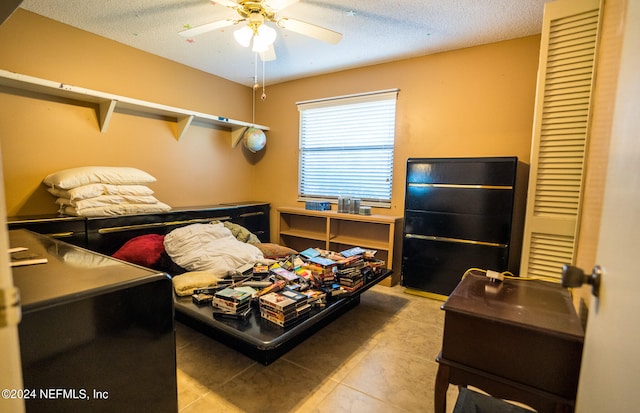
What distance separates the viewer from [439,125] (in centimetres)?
326

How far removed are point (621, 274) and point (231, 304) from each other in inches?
62.8

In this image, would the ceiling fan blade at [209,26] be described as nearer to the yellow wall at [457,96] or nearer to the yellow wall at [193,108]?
the yellow wall at [193,108]

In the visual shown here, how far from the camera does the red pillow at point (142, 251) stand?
7.96 ft

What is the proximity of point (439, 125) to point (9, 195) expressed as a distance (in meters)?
4.03

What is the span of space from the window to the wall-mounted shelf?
0.95 meters

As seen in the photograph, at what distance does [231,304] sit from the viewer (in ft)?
5.50

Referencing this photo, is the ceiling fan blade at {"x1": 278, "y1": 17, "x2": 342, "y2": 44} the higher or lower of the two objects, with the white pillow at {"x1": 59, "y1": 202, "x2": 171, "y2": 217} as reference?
higher

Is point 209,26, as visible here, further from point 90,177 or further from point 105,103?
point 90,177

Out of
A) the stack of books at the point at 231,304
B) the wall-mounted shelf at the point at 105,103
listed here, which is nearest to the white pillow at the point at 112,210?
the wall-mounted shelf at the point at 105,103

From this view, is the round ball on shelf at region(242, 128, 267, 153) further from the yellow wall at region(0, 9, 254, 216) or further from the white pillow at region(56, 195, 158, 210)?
the white pillow at region(56, 195, 158, 210)

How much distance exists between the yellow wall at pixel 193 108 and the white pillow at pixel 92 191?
0.85 ft

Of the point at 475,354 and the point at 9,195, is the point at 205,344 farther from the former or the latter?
the point at 9,195

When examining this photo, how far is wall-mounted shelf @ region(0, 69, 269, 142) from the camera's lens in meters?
2.35

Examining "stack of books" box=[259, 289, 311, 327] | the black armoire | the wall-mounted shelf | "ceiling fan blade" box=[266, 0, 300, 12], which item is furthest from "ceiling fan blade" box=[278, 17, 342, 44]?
"stack of books" box=[259, 289, 311, 327]
